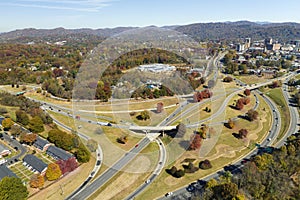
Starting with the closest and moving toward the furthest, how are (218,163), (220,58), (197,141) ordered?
(218,163) < (197,141) < (220,58)

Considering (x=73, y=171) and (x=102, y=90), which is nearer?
(x=73, y=171)

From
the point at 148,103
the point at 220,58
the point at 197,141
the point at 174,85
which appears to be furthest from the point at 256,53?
the point at 197,141

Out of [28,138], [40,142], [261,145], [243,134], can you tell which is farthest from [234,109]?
[28,138]

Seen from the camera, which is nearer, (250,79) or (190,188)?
(190,188)

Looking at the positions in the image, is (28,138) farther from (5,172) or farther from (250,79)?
(250,79)

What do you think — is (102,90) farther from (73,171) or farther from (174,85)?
(73,171)

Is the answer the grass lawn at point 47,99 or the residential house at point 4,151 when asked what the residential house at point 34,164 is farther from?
the grass lawn at point 47,99

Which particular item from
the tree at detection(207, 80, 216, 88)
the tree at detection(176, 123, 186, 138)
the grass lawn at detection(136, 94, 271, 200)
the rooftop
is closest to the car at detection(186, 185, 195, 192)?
the grass lawn at detection(136, 94, 271, 200)

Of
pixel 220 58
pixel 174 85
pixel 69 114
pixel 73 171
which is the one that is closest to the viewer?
pixel 73 171
